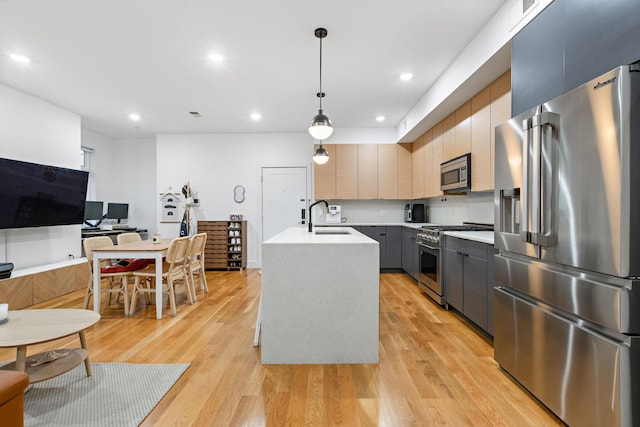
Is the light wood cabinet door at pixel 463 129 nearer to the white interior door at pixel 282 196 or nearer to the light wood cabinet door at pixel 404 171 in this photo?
the light wood cabinet door at pixel 404 171

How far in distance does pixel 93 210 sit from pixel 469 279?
6.24 meters

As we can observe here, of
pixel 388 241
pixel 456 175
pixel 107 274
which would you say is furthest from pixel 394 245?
pixel 107 274

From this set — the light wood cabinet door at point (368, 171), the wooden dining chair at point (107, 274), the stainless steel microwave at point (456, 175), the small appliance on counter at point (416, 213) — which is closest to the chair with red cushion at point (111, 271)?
the wooden dining chair at point (107, 274)

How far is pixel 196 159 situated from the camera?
644cm

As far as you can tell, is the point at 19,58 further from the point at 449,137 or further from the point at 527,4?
the point at 449,137

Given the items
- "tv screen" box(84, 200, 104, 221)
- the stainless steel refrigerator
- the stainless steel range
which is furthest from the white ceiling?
the stainless steel range

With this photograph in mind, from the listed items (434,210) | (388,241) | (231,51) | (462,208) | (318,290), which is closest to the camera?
(318,290)

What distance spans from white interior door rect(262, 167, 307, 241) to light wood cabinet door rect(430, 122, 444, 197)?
253 cm

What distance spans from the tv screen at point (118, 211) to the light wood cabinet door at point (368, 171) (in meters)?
4.68

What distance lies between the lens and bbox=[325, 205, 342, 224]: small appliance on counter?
239 inches

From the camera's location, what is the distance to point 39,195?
13.9 feet

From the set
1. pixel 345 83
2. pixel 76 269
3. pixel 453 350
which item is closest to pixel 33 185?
pixel 76 269

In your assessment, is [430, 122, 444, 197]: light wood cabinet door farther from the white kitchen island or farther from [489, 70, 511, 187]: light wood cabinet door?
the white kitchen island

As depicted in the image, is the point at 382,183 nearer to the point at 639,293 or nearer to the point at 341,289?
the point at 341,289
